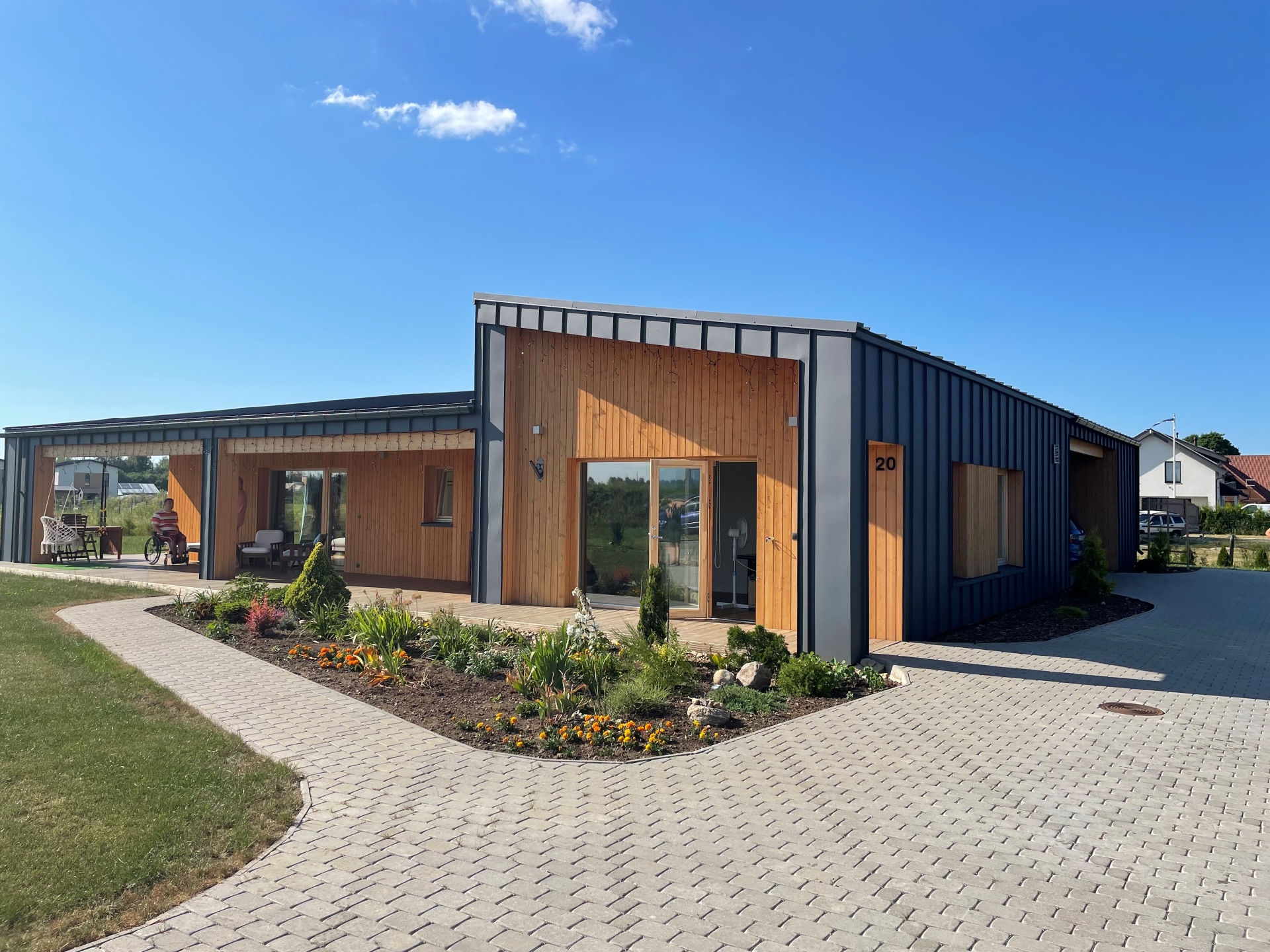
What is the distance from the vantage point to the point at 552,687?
7121 millimetres

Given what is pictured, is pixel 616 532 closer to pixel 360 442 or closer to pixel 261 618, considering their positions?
pixel 261 618

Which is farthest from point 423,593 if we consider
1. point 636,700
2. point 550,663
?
point 636,700

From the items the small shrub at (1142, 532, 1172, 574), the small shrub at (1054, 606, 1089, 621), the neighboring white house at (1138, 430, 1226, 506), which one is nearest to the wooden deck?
the small shrub at (1054, 606, 1089, 621)

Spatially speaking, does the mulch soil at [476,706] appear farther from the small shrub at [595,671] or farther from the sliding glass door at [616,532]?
the sliding glass door at [616,532]

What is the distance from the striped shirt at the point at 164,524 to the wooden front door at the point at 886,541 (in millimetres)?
16390

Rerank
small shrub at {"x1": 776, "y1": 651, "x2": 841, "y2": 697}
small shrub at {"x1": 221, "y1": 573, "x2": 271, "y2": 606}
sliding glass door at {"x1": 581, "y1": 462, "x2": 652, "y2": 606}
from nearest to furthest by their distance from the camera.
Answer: small shrub at {"x1": 776, "y1": 651, "x2": 841, "y2": 697}, small shrub at {"x1": 221, "y1": 573, "x2": 271, "y2": 606}, sliding glass door at {"x1": 581, "y1": 462, "x2": 652, "y2": 606}

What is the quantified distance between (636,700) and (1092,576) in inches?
428

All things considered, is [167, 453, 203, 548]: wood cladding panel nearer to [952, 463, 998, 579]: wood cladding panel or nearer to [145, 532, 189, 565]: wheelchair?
[145, 532, 189, 565]: wheelchair

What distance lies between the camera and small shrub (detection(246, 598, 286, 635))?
1007cm

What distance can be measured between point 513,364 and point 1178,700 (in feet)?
30.4

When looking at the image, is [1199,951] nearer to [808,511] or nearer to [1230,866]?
[1230,866]

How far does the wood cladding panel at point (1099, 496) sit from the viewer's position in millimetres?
20422

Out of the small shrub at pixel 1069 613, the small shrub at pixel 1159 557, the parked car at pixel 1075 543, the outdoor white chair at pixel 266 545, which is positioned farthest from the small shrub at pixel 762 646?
the small shrub at pixel 1159 557

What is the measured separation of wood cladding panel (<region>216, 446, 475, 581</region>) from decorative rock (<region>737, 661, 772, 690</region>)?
9.50m
